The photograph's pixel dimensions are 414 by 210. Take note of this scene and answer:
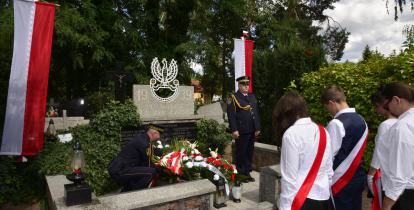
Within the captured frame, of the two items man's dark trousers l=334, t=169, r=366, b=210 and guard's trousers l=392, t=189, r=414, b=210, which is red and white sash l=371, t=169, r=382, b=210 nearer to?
man's dark trousers l=334, t=169, r=366, b=210

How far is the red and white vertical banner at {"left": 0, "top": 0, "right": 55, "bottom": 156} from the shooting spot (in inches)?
209

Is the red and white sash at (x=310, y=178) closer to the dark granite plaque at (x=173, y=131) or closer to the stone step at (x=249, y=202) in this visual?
the stone step at (x=249, y=202)

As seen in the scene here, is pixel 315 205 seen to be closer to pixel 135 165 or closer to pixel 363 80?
pixel 135 165

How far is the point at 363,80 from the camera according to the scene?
20.4ft

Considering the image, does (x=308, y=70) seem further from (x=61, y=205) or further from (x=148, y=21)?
(x=148, y=21)

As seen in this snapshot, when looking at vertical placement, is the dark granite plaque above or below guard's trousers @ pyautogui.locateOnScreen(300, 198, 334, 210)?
above

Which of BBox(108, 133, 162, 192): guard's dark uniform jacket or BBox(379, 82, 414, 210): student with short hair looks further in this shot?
BBox(108, 133, 162, 192): guard's dark uniform jacket

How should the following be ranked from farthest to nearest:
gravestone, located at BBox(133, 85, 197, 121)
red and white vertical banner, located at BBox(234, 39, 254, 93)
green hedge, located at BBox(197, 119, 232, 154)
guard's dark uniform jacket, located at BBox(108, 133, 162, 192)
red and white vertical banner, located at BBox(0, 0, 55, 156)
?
red and white vertical banner, located at BBox(234, 39, 254, 93) < green hedge, located at BBox(197, 119, 232, 154) < gravestone, located at BBox(133, 85, 197, 121) < red and white vertical banner, located at BBox(0, 0, 55, 156) < guard's dark uniform jacket, located at BBox(108, 133, 162, 192)

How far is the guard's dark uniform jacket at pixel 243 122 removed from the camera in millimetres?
6086

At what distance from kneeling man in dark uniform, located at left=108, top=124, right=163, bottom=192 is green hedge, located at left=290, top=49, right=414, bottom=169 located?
3926mm

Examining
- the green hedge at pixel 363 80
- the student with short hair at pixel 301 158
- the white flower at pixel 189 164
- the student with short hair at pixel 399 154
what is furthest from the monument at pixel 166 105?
the student with short hair at pixel 399 154

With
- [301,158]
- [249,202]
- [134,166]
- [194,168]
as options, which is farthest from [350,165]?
[134,166]

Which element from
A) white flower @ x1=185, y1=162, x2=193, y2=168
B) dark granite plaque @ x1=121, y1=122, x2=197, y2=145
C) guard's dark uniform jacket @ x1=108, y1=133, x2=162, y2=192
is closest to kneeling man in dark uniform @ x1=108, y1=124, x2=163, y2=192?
guard's dark uniform jacket @ x1=108, y1=133, x2=162, y2=192

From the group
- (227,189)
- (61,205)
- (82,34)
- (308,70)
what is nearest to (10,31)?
(82,34)
